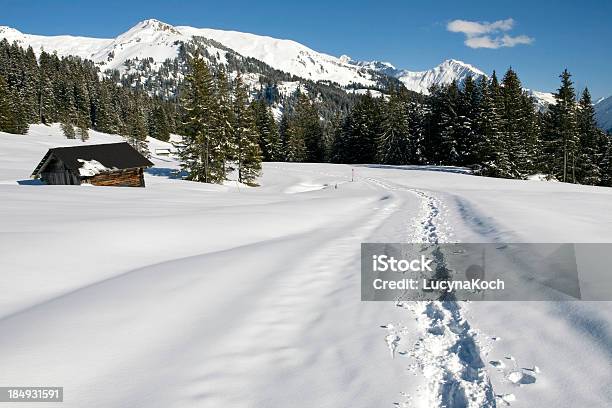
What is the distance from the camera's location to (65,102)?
9681 cm

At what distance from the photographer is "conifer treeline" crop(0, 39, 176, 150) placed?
71.0 meters

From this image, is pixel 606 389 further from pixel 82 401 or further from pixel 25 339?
pixel 25 339

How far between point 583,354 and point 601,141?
6471cm

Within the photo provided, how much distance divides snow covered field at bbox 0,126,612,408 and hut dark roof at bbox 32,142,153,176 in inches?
896

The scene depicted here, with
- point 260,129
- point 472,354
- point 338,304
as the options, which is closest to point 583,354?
point 472,354

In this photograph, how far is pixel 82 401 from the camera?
3.88 m

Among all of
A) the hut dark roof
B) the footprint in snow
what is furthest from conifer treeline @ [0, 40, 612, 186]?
the footprint in snow

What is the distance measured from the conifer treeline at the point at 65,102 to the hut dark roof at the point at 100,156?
3388cm

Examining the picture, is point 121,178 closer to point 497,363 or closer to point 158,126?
point 497,363

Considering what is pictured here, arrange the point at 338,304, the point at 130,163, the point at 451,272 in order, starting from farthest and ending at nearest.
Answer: the point at 130,163 < the point at 451,272 < the point at 338,304

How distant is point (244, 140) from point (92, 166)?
14216mm

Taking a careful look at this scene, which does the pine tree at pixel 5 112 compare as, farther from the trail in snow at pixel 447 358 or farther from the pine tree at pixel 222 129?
the trail in snow at pixel 447 358

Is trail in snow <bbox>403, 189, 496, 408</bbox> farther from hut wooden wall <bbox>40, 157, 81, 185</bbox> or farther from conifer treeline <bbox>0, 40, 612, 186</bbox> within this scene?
hut wooden wall <bbox>40, 157, 81, 185</bbox>

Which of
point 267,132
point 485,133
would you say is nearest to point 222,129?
point 485,133
